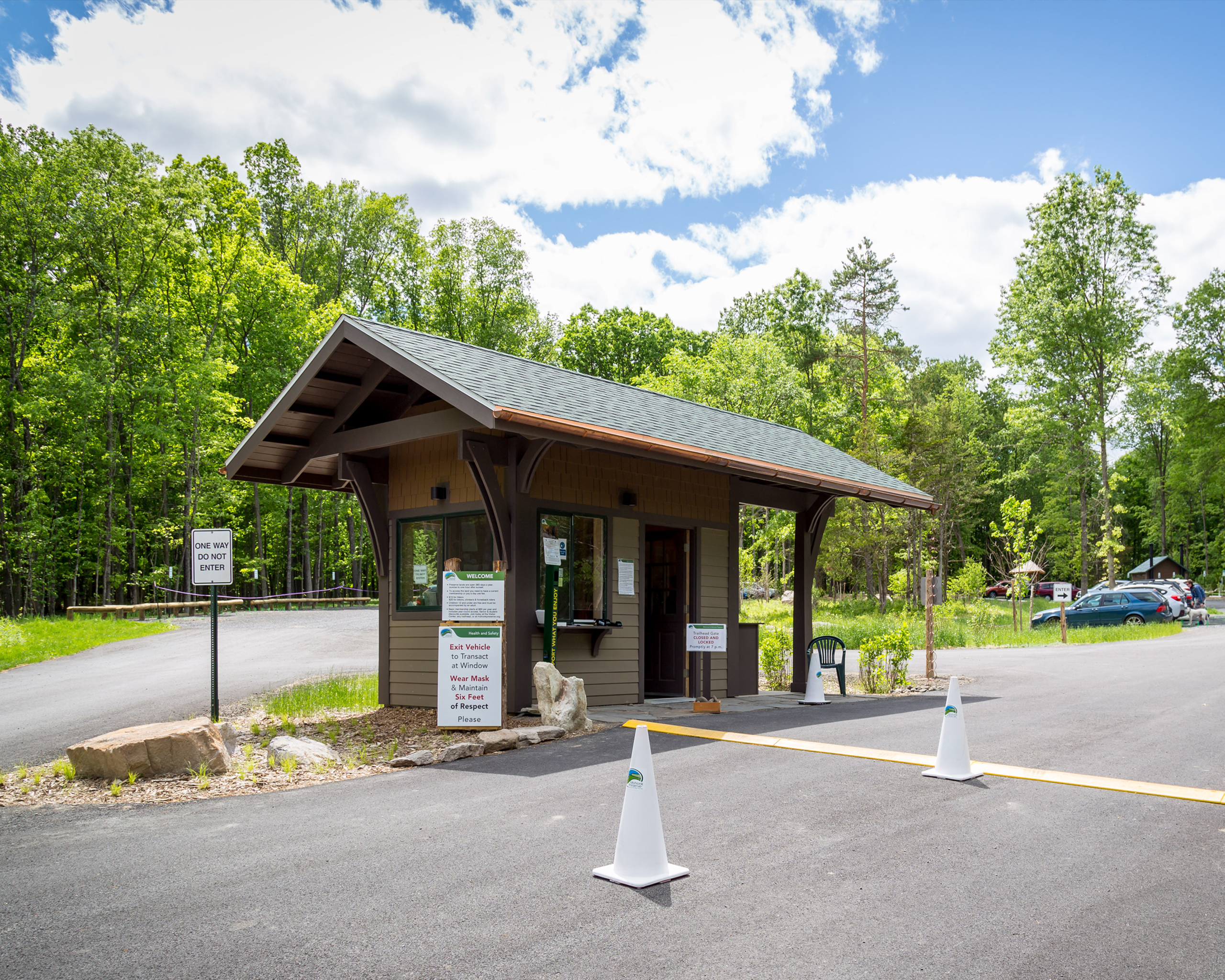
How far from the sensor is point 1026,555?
2698cm

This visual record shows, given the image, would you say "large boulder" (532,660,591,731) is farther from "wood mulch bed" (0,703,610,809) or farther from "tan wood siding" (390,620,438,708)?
"tan wood siding" (390,620,438,708)

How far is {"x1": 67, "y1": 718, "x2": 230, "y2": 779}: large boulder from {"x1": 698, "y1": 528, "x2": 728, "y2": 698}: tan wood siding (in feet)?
23.4

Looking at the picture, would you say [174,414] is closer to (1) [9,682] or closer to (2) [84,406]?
(2) [84,406]

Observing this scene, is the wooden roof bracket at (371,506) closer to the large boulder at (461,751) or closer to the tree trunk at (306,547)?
the large boulder at (461,751)

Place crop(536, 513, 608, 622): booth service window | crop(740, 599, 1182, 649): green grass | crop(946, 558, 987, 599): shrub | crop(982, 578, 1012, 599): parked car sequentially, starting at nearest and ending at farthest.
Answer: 1. crop(536, 513, 608, 622): booth service window
2. crop(740, 599, 1182, 649): green grass
3. crop(946, 558, 987, 599): shrub
4. crop(982, 578, 1012, 599): parked car

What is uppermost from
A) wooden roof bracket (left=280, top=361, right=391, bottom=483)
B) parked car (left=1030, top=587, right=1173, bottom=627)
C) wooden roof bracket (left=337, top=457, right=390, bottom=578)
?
wooden roof bracket (left=280, top=361, right=391, bottom=483)

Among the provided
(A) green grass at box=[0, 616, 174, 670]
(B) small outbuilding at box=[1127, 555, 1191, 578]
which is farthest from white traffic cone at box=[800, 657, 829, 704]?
(B) small outbuilding at box=[1127, 555, 1191, 578]

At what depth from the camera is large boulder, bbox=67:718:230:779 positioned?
7.60m

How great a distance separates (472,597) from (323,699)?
3.93 meters

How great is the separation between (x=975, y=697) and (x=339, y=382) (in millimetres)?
9676

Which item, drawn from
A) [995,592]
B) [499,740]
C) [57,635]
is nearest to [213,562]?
[499,740]

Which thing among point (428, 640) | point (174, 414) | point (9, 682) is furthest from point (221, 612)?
point (428, 640)

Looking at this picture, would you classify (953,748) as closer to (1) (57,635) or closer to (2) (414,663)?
(2) (414,663)

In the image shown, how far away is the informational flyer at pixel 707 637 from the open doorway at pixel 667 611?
158cm
